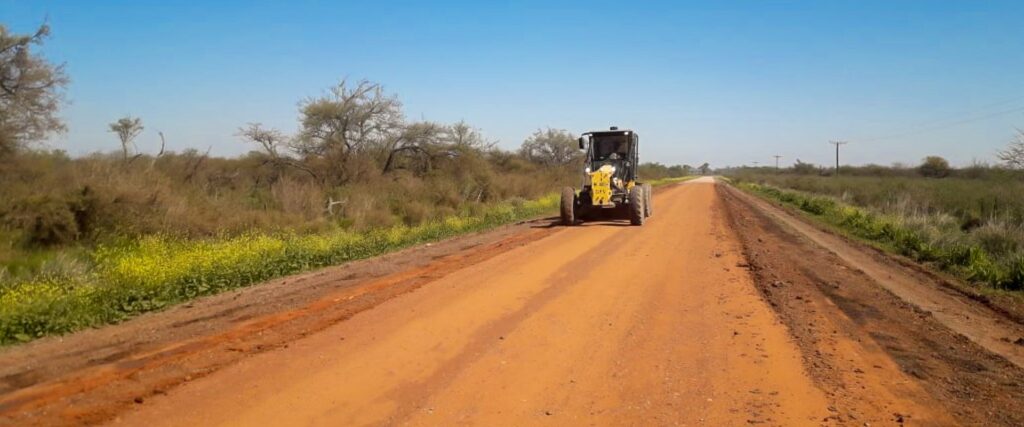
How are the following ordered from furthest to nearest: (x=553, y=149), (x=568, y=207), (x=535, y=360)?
(x=553, y=149) < (x=568, y=207) < (x=535, y=360)

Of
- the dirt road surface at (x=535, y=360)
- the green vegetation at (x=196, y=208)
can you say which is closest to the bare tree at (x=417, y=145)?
the green vegetation at (x=196, y=208)

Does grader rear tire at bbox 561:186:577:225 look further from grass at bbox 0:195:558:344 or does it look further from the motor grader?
grass at bbox 0:195:558:344

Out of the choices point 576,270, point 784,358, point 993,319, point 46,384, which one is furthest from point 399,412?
point 993,319

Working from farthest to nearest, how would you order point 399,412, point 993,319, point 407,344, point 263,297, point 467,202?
1. point 467,202
2. point 263,297
3. point 993,319
4. point 407,344
5. point 399,412

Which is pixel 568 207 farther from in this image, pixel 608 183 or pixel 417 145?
pixel 417 145

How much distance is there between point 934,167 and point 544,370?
69.9 m

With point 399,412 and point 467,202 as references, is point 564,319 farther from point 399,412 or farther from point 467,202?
point 467,202

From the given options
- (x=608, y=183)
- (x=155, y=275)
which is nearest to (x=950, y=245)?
(x=608, y=183)

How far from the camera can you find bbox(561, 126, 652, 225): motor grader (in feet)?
67.8

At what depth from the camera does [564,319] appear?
25.2 ft

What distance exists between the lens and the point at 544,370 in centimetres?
574

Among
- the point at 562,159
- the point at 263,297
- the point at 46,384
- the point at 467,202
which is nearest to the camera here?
the point at 46,384

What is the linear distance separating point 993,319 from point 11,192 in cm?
1732

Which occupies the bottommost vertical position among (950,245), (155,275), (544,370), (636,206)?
(950,245)
